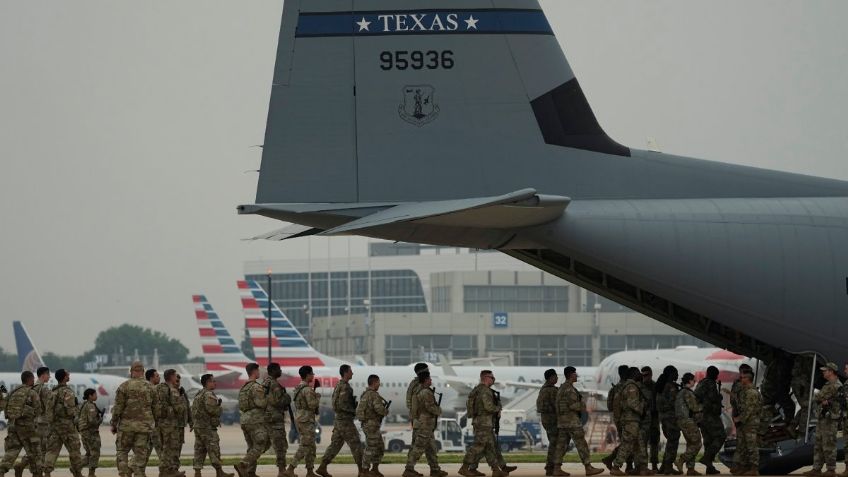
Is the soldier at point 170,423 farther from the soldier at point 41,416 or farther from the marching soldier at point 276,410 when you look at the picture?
the soldier at point 41,416

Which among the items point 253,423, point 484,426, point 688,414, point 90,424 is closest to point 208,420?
point 253,423

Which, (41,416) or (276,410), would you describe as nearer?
(276,410)

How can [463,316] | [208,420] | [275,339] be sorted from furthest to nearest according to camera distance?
[463,316] → [275,339] → [208,420]

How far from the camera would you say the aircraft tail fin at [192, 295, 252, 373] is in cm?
7019

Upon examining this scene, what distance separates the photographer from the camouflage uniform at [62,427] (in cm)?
1953

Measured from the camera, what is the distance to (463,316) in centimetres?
10794

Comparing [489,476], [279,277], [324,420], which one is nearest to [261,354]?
[324,420]

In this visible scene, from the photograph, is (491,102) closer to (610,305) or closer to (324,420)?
(324,420)

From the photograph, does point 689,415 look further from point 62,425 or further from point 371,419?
point 62,425

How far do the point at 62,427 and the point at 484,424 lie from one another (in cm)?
624

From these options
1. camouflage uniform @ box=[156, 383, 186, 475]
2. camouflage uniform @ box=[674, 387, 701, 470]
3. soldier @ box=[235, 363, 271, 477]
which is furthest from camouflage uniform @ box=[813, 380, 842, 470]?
camouflage uniform @ box=[156, 383, 186, 475]

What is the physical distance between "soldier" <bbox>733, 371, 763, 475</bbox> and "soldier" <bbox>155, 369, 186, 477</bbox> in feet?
26.5

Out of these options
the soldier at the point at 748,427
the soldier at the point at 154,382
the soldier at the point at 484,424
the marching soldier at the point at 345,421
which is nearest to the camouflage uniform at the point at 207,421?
the soldier at the point at 154,382

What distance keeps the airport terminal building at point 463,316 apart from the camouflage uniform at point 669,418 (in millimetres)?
62198
